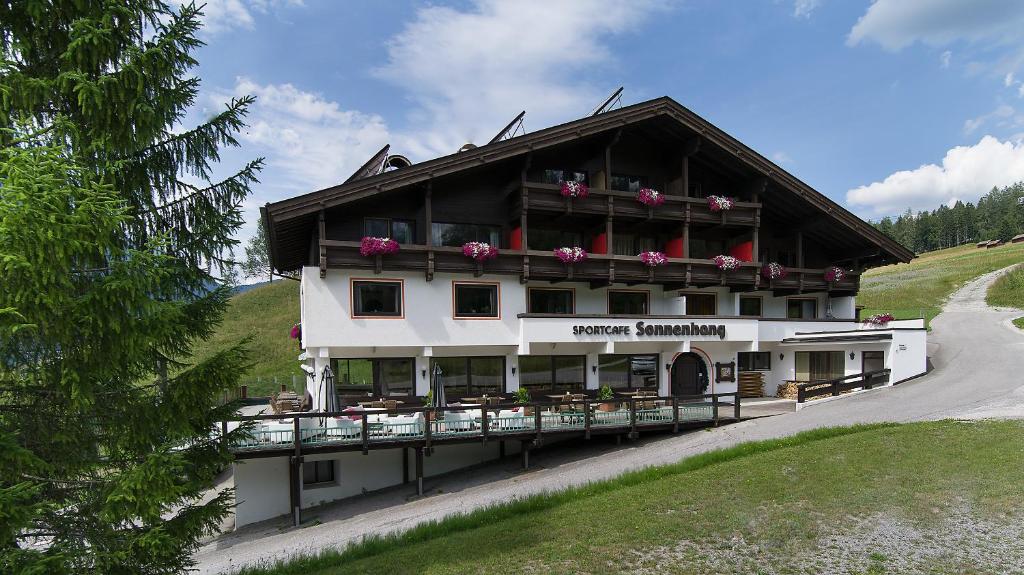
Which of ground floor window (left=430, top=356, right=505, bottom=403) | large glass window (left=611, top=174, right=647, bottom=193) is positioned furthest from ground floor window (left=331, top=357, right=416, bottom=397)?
large glass window (left=611, top=174, right=647, bottom=193)

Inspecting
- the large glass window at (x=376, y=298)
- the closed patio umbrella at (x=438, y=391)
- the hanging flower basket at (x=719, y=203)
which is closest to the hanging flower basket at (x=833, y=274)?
the hanging flower basket at (x=719, y=203)

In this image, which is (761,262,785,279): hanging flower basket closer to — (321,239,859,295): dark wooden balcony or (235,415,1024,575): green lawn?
(321,239,859,295): dark wooden balcony

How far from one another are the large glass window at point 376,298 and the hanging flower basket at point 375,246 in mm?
1213

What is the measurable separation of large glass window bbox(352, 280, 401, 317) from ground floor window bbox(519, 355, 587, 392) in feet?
18.1

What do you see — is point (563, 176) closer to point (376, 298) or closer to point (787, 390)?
point (376, 298)

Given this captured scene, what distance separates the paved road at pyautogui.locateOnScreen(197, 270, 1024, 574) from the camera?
13.4 meters

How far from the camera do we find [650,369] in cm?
2197

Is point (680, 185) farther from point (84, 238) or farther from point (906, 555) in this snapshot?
point (84, 238)

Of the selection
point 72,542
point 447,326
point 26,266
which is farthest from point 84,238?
point 447,326

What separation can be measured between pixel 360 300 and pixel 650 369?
41.3 feet

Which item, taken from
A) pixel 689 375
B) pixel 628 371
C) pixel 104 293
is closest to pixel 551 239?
pixel 628 371

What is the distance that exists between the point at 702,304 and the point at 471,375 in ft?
37.2

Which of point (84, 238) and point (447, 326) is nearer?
point (84, 238)

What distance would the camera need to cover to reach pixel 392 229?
18.5 meters
